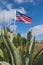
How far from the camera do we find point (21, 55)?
375 cm

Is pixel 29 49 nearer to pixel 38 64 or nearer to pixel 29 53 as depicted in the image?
pixel 29 53

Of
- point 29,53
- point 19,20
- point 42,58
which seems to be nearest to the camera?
point 42,58

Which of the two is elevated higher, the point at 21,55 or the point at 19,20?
the point at 19,20

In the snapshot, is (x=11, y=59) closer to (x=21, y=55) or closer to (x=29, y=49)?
(x=21, y=55)

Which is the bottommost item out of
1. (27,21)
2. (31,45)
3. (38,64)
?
(38,64)

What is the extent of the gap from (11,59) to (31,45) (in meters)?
0.57

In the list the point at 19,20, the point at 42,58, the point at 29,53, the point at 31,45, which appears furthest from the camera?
the point at 19,20

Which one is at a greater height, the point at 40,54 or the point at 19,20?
the point at 19,20

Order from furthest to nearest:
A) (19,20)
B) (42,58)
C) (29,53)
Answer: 1. (19,20)
2. (29,53)
3. (42,58)

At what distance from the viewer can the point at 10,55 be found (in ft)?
12.0

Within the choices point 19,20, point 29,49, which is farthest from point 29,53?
point 19,20

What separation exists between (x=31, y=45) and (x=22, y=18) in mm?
9731

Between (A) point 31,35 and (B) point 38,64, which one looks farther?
(A) point 31,35

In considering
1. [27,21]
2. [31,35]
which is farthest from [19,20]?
[31,35]
